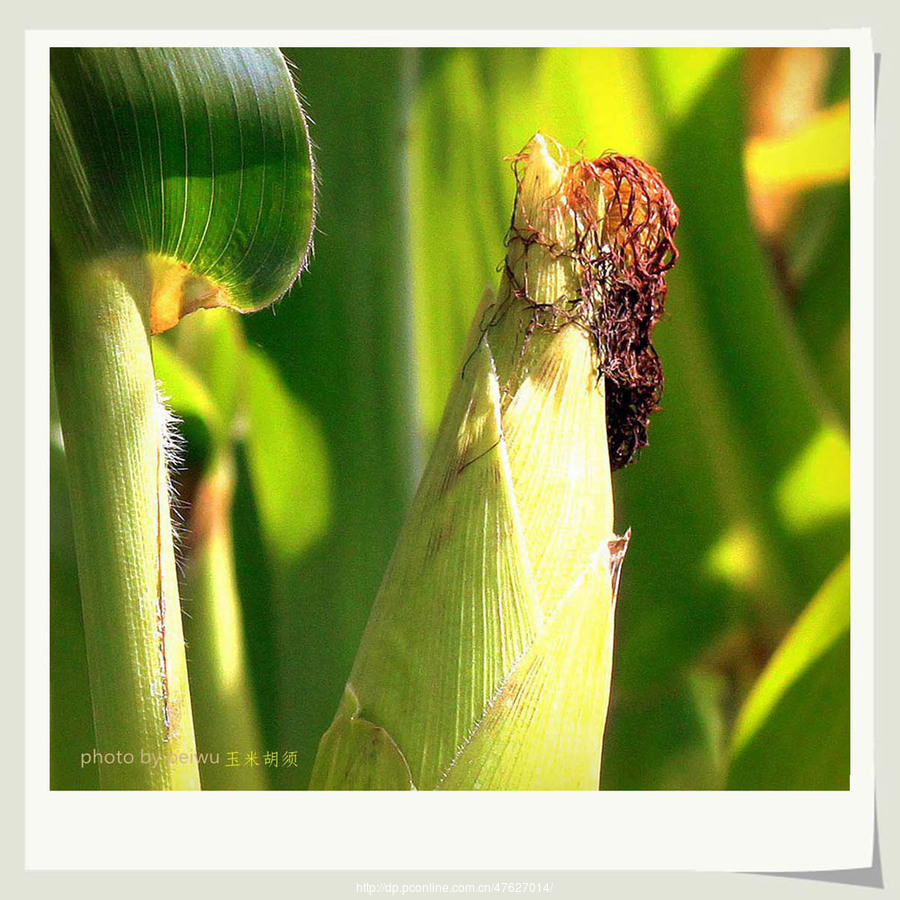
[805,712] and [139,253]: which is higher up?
[139,253]

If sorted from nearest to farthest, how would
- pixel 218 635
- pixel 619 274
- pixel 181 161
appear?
1. pixel 181 161
2. pixel 619 274
3. pixel 218 635

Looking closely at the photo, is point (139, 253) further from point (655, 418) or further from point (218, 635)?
point (655, 418)

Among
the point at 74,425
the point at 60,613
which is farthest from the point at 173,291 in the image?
the point at 60,613

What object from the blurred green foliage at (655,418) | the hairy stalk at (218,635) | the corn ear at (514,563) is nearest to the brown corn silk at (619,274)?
the corn ear at (514,563)

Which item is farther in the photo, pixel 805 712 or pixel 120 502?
pixel 805 712

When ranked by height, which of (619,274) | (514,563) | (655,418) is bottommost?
(514,563)

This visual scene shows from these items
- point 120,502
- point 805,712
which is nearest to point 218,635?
point 120,502

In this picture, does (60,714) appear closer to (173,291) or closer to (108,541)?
(108,541)
